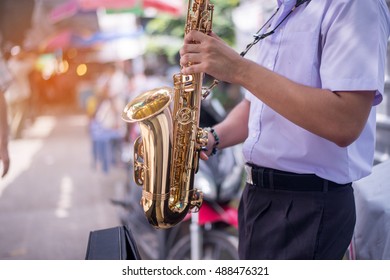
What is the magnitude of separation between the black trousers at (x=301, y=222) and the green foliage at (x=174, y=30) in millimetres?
4408

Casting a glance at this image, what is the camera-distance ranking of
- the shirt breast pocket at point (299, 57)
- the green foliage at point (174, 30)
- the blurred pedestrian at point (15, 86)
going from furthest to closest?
the green foliage at point (174, 30), the blurred pedestrian at point (15, 86), the shirt breast pocket at point (299, 57)

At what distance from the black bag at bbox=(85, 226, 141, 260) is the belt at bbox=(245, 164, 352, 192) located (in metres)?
0.47

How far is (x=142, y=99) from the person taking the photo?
1.79 m

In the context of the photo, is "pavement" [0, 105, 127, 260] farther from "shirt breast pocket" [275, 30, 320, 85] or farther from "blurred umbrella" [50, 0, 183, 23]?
"shirt breast pocket" [275, 30, 320, 85]

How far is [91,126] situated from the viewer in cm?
730

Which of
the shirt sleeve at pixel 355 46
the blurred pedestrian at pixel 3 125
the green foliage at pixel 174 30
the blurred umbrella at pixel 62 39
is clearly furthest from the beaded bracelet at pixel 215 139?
the blurred umbrella at pixel 62 39

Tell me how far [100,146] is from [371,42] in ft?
17.9

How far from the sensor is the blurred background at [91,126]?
3.09 meters

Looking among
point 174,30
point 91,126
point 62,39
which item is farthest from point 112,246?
point 62,39

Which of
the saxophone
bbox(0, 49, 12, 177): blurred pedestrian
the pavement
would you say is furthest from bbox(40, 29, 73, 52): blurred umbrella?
the saxophone

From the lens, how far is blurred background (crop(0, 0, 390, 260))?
3086mm

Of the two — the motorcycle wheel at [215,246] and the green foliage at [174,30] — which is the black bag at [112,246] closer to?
the motorcycle wheel at [215,246]

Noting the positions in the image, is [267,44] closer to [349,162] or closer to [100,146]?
[349,162]
